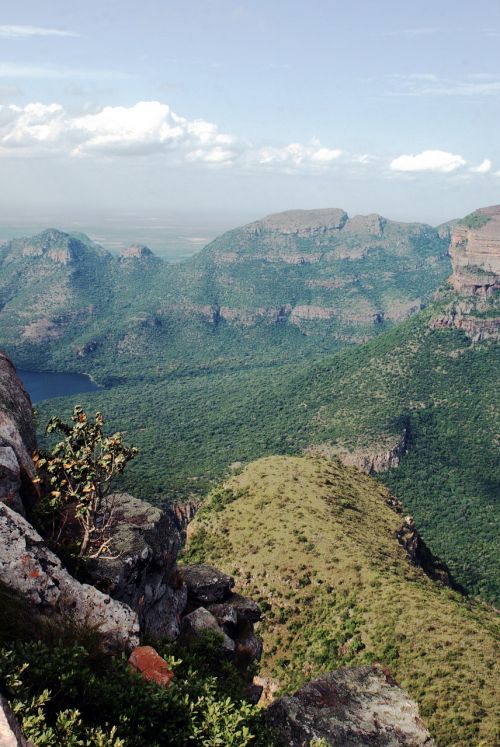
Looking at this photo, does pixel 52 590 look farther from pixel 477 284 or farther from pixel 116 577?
pixel 477 284

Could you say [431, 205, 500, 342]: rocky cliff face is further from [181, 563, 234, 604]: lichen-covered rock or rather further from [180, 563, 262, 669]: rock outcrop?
[180, 563, 262, 669]: rock outcrop

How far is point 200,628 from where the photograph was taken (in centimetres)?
2567

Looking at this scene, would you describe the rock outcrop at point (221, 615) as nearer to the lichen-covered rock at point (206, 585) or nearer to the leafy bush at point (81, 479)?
the lichen-covered rock at point (206, 585)

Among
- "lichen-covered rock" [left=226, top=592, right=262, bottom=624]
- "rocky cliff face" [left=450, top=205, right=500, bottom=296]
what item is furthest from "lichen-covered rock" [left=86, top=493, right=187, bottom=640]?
"rocky cliff face" [left=450, top=205, right=500, bottom=296]

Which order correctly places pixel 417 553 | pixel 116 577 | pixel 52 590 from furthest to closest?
pixel 417 553 → pixel 116 577 → pixel 52 590

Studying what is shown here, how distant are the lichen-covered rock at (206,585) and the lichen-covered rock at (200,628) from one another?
166 cm

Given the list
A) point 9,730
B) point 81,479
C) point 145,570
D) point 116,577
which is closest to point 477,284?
point 145,570

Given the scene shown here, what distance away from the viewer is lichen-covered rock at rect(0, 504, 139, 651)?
1869cm

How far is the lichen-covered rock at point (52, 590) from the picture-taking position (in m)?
18.7

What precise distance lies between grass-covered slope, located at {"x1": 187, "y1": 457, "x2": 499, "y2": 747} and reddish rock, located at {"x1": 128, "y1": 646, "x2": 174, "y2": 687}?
2049 centimetres

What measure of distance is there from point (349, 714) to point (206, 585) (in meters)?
11.0

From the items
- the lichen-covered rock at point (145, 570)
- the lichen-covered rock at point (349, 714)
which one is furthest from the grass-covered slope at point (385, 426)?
the lichen-covered rock at point (145, 570)

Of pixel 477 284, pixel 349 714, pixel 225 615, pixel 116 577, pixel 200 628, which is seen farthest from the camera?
pixel 477 284

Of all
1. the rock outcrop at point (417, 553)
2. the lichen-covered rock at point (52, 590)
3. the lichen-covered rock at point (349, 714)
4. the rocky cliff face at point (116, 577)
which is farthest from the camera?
the rock outcrop at point (417, 553)
